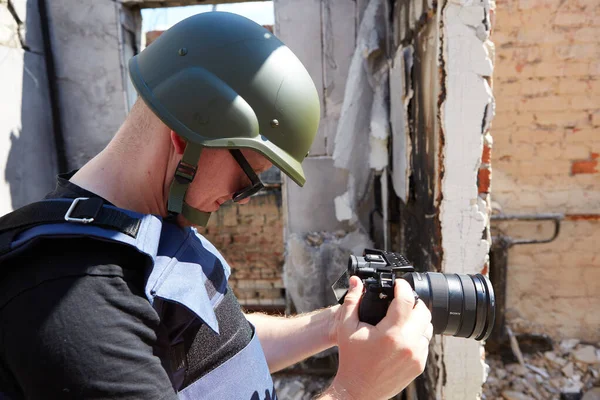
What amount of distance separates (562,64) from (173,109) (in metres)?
3.05

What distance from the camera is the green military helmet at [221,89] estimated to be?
901 mm

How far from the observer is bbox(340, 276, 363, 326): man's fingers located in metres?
0.89

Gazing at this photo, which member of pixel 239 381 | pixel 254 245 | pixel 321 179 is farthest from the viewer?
pixel 254 245

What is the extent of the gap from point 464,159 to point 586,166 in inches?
76.6

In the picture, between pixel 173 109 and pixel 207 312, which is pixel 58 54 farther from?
pixel 207 312

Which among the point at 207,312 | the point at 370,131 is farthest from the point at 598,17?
the point at 207,312

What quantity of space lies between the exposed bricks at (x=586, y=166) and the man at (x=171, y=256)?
2714 mm

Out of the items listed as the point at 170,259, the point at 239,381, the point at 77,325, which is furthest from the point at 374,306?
the point at 77,325

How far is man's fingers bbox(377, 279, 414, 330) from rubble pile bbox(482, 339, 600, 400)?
242 cm

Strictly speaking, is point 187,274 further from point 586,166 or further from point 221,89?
point 586,166

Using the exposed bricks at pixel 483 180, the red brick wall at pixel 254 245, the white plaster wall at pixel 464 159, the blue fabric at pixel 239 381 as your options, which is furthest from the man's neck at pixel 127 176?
the red brick wall at pixel 254 245

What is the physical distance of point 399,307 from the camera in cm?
87

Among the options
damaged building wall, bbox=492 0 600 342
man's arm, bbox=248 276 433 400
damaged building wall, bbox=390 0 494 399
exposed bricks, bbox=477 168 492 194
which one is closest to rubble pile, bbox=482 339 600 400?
damaged building wall, bbox=492 0 600 342

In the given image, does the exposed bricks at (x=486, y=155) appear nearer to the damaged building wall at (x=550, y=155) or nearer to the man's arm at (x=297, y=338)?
the man's arm at (x=297, y=338)
